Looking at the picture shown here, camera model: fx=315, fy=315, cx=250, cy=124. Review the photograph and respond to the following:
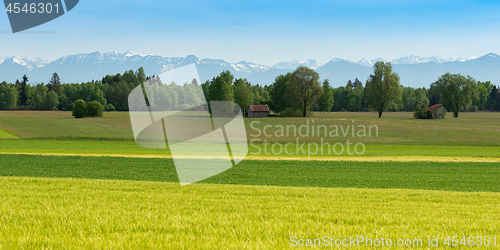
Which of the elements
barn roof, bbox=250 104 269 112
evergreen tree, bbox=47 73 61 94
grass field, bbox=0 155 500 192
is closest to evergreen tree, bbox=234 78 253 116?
barn roof, bbox=250 104 269 112

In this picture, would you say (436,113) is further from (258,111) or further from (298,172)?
(298,172)

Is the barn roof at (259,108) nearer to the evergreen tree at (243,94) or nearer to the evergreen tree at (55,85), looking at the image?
the evergreen tree at (243,94)

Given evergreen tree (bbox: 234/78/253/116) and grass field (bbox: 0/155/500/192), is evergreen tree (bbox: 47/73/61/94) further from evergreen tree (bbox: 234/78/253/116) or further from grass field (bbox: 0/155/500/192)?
grass field (bbox: 0/155/500/192)

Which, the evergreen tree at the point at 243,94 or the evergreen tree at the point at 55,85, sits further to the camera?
the evergreen tree at the point at 55,85

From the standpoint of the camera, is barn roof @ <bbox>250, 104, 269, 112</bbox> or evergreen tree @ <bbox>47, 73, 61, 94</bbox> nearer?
barn roof @ <bbox>250, 104, 269, 112</bbox>

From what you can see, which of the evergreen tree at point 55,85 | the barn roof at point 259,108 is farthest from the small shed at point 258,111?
the evergreen tree at point 55,85

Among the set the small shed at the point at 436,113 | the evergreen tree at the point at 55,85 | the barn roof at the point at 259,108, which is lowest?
the small shed at the point at 436,113

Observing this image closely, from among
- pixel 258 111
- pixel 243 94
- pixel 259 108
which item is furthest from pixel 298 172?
pixel 243 94

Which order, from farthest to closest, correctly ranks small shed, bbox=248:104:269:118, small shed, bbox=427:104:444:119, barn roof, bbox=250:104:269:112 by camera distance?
1. barn roof, bbox=250:104:269:112
2. small shed, bbox=248:104:269:118
3. small shed, bbox=427:104:444:119

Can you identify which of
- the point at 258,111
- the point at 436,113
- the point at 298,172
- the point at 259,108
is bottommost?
the point at 298,172

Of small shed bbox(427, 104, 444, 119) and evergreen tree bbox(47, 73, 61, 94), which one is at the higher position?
evergreen tree bbox(47, 73, 61, 94)

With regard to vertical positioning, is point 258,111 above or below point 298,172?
above

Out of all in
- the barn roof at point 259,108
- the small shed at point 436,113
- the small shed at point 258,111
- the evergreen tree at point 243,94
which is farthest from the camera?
the evergreen tree at point 243,94

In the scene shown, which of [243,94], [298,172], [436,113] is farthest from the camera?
[243,94]
